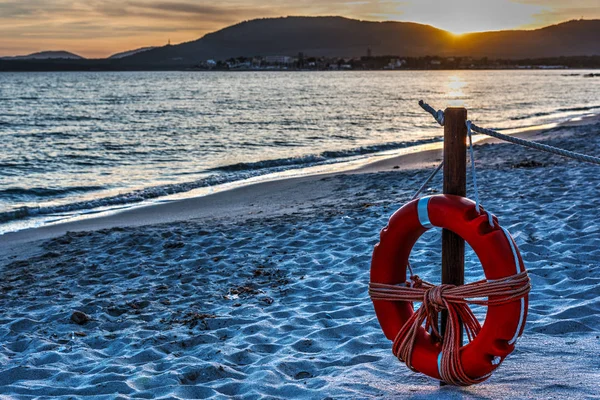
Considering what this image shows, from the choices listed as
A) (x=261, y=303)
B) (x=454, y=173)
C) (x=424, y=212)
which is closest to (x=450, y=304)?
(x=424, y=212)

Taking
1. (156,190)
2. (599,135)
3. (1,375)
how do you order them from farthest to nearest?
(599,135)
(156,190)
(1,375)

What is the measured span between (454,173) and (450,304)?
0.66 m

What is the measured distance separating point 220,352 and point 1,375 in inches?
54.2

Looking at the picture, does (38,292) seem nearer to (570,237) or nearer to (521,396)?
(521,396)

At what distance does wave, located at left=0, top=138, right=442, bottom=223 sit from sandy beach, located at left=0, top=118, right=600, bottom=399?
1.45m

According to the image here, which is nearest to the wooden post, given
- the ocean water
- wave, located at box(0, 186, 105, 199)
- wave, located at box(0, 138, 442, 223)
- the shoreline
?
the shoreline

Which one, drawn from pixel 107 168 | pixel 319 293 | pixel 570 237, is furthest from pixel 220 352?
pixel 107 168

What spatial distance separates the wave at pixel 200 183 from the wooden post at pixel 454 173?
8347 millimetres

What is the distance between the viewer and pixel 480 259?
279 centimetres

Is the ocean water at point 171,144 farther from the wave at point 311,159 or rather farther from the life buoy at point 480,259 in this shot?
the life buoy at point 480,259

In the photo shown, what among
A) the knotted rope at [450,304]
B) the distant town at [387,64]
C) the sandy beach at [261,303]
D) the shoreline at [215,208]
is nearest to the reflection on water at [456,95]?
the shoreline at [215,208]

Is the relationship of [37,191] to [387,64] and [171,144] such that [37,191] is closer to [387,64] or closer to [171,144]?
[171,144]

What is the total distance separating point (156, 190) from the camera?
1130 cm

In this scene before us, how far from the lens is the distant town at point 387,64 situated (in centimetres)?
16462
